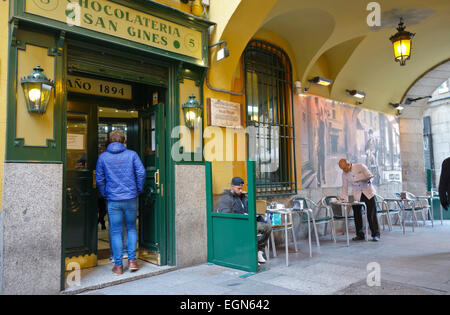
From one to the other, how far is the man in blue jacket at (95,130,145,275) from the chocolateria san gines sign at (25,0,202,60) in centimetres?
148

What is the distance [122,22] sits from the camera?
4.47m

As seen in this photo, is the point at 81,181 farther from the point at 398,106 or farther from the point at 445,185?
the point at 398,106

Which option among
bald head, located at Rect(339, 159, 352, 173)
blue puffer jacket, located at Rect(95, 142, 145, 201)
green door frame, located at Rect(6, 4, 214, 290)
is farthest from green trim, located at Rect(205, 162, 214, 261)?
bald head, located at Rect(339, 159, 352, 173)

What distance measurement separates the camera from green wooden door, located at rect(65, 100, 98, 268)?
485cm

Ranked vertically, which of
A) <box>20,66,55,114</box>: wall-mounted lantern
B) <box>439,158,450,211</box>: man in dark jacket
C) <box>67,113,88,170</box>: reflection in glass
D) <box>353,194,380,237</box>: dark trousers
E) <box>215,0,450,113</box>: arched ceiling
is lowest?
<box>353,194,380,237</box>: dark trousers

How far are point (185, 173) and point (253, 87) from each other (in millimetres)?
2700

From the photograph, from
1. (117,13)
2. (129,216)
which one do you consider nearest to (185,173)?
(129,216)

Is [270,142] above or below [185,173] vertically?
above

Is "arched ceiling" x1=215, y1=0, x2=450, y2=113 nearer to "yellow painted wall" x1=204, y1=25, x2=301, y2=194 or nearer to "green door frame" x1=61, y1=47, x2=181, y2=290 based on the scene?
"yellow painted wall" x1=204, y1=25, x2=301, y2=194

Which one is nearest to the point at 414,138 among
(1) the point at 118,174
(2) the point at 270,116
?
(2) the point at 270,116

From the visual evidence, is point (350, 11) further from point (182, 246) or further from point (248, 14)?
point (182, 246)

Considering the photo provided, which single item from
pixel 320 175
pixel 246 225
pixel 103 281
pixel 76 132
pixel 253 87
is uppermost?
pixel 253 87

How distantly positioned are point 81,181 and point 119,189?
79 cm

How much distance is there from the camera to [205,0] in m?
5.41
